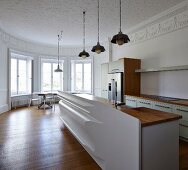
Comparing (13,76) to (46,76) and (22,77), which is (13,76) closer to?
(22,77)

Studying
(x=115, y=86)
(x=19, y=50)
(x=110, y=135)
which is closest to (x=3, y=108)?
(x=19, y=50)

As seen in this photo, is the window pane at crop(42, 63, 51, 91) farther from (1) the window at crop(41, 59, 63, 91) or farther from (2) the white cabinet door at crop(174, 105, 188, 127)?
(2) the white cabinet door at crop(174, 105, 188, 127)

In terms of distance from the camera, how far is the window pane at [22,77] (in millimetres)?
7523

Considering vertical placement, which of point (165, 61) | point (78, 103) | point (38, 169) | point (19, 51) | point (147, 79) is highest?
point (19, 51)

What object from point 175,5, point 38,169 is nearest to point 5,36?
point 38,169

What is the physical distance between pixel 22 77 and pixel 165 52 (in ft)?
21.7

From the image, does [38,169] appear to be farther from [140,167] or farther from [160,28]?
[160,28]

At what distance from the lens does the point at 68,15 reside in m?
4.49

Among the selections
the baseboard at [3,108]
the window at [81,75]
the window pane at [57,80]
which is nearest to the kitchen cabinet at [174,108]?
the window at [81,75]

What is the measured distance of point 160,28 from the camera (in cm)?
450

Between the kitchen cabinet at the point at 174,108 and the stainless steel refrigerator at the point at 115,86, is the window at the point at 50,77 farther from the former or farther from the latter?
the kitchen cabinet at the point at 174,108

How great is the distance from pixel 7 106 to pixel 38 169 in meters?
5.06

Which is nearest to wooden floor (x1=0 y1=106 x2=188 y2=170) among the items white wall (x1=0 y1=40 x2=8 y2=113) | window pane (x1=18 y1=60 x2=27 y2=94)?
white wall (x1=0 y1=40 x2=8 y2=113)

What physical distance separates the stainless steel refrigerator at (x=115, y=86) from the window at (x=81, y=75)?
3.04 m
